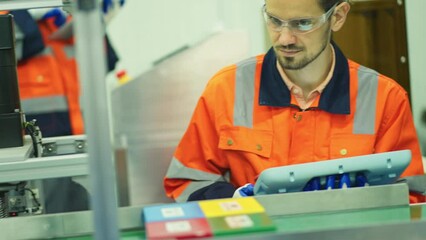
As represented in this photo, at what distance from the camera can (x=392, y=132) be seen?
205 centimetres

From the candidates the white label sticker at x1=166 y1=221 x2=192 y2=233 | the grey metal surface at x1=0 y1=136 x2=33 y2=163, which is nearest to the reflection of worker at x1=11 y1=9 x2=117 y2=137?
the grey metal surface at x1=0 y1=136 x2=33 y2=163

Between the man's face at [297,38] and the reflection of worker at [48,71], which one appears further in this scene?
the reflection of worker at [48,71]

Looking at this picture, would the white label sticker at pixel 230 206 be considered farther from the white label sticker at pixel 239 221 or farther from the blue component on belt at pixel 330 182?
the blue component on belt at pixel 330 182

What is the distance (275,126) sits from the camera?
206cm

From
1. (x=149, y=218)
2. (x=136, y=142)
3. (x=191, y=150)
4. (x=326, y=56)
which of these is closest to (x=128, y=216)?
(x=149, y=218)

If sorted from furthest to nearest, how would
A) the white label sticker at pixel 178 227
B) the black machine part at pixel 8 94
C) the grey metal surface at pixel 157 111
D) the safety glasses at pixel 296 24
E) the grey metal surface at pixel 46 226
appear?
the grey metal surface at pixel 157 111 < the safety glasses at pixel 296 24 < the black machine part at pixel 8 94 < the grey metal surface at pixel 46 226 < the white label sticker at pixel 178 227

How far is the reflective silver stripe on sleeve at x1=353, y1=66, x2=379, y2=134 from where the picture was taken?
206 cm

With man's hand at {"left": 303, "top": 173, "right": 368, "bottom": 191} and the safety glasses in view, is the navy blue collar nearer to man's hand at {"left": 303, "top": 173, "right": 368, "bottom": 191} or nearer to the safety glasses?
the safety glasses

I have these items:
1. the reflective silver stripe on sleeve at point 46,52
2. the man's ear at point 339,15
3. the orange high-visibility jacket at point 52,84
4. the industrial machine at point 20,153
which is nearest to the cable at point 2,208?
the industrial machine at point 20,153

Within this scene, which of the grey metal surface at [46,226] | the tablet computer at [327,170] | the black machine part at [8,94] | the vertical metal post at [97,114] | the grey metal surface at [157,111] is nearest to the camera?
the vertical metal post at [97,114]

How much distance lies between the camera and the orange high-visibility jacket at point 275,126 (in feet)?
→ 6.69

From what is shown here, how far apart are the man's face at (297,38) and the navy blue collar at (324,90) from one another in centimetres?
5

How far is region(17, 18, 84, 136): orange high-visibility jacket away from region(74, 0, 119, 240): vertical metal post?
257 centimetres

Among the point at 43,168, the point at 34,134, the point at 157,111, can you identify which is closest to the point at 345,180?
the point at 43,168
